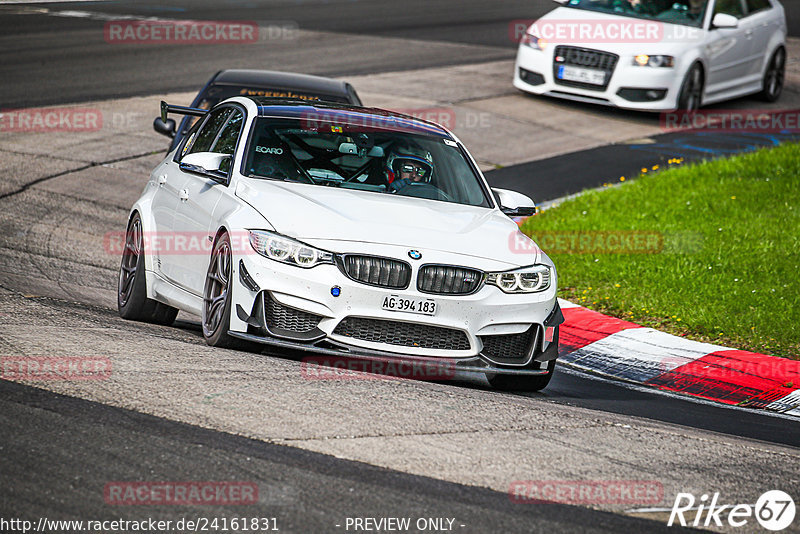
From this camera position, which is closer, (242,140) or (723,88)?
(242,140)

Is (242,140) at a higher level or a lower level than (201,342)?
higher

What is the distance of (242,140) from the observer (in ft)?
26.4

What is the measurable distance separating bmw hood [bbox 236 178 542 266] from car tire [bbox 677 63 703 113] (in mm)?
11318

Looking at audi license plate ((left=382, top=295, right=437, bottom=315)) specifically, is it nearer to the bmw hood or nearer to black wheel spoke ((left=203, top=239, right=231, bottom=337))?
the bmw hood

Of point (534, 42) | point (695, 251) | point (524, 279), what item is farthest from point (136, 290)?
point (534, 42)

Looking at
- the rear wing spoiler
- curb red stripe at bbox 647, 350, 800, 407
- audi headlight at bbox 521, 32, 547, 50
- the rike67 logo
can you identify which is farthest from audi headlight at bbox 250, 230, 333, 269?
audi headlight at bbox 521, 32, 547, 50

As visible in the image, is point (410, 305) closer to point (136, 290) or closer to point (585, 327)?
point (136, 290)

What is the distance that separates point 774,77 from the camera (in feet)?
68.7

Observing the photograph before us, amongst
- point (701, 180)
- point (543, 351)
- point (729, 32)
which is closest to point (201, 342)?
point (543, 351)

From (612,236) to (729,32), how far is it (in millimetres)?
8563

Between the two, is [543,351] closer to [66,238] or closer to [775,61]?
[66,238]

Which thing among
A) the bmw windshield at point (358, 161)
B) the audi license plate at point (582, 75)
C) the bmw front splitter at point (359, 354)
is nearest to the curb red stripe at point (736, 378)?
the bmw windshield at point (358, 161)

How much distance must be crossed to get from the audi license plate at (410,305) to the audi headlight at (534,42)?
40.6 ft

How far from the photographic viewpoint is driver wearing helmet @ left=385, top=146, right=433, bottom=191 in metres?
8.13
